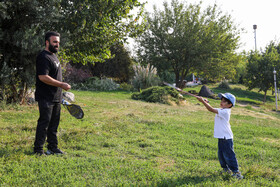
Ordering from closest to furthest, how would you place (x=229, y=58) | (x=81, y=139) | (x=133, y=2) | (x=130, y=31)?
(x=81, y=139), (x=133, y=2), (x=130, y=31), (x=229, y=58)

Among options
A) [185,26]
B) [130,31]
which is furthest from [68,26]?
[185,26]

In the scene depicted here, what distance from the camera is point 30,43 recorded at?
8195 mm

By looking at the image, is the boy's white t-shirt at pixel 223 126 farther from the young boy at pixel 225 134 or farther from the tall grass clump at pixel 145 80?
the tall grass clump at pixel 145 80

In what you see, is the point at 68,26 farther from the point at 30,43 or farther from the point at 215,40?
the point at 215,40

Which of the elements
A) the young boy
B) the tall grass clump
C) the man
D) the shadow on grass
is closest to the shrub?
the tall grass clump

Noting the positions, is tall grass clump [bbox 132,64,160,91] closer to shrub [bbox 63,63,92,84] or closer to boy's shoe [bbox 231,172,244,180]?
shrub [bbox 63,63,92,84]

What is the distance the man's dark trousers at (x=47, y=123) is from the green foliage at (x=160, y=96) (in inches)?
442

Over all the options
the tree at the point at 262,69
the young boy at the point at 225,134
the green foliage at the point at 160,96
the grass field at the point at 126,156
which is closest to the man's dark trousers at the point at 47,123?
the grass field at the point at 126,156

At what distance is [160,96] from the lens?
16172 mm

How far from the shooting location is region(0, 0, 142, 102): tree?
824 cm

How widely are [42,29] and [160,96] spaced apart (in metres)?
9.13

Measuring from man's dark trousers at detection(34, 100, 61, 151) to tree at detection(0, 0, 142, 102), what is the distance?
4.12m

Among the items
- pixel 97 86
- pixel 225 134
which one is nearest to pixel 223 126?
pixel 225 134

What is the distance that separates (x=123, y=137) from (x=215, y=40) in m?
20.6
